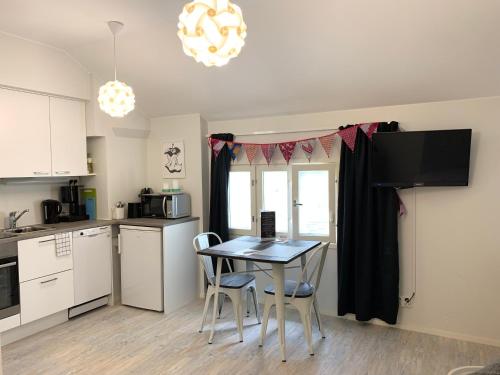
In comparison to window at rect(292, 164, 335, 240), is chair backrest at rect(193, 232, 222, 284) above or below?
below

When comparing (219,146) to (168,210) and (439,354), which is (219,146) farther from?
(439,354)

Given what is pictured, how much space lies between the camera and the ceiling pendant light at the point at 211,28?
167 cm

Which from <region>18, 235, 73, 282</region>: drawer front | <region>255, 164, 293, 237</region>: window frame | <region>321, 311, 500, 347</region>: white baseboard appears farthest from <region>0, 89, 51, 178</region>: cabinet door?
<region>321, 311, 500, 347</region>: white baseboard

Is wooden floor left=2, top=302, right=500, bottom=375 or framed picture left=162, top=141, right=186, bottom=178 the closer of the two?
wooden floor left=2, top=302, right=500, bottom=375

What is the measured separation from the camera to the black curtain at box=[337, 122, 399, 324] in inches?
140

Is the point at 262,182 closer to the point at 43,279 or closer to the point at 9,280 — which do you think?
the point at 43,279

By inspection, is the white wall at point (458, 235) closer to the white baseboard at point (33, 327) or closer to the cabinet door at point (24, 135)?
the cabinet door at point (24, 135)

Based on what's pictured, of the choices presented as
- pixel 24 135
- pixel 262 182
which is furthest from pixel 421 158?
pixel 24 135

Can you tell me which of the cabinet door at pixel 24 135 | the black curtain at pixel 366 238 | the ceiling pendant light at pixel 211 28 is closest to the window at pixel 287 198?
the black curtain at pixel 366 238

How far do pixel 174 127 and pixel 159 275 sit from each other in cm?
169

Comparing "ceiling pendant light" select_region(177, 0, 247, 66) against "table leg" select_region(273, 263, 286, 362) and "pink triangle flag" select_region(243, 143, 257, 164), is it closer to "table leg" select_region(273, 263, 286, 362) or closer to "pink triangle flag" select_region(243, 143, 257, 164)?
"table leg" select_region(273, 263, 286, 362)

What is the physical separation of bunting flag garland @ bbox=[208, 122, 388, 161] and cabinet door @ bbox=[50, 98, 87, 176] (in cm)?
136

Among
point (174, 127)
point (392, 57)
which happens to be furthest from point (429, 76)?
point (174, 127)

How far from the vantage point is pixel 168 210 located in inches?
168
